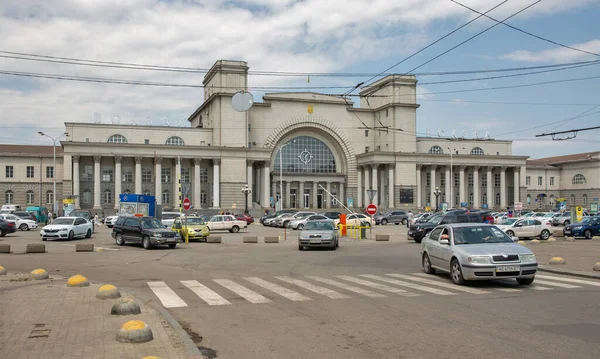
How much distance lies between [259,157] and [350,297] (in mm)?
75265

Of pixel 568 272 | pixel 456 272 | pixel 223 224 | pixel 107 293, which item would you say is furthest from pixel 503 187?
pixel 107 293

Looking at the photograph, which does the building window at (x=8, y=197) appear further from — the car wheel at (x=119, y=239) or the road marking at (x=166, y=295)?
the road marking at (x=166, y=295)

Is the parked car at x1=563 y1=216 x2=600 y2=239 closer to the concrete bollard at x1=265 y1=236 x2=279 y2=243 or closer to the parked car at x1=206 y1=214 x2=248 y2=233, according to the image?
the concrete bollard at x1=265 y1=236 x2=279 y2=243

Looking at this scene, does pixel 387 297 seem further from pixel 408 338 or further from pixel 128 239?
pixel 128 239

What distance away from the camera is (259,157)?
285 feet

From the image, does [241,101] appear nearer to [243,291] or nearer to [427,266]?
[427,266]

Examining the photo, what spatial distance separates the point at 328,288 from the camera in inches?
545

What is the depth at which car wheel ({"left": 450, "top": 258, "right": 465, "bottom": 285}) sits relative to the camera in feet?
46.1

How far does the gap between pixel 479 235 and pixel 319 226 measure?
47.8ft

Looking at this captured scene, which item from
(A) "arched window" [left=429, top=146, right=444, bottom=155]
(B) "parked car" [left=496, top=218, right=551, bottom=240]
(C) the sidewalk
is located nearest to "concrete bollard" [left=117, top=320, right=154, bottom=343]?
(C) the sidewalk

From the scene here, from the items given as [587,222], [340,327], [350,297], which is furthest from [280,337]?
[587,222]

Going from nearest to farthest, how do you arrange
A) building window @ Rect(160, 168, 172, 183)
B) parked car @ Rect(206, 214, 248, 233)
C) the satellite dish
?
the satellite dish, parked car @ Rect(206, 214, 248, 233), building window @ Rect(160, 168, 172, 183)

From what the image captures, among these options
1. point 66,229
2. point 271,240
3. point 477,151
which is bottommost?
point 271,240

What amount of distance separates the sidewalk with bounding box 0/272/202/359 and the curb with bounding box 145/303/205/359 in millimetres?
26
